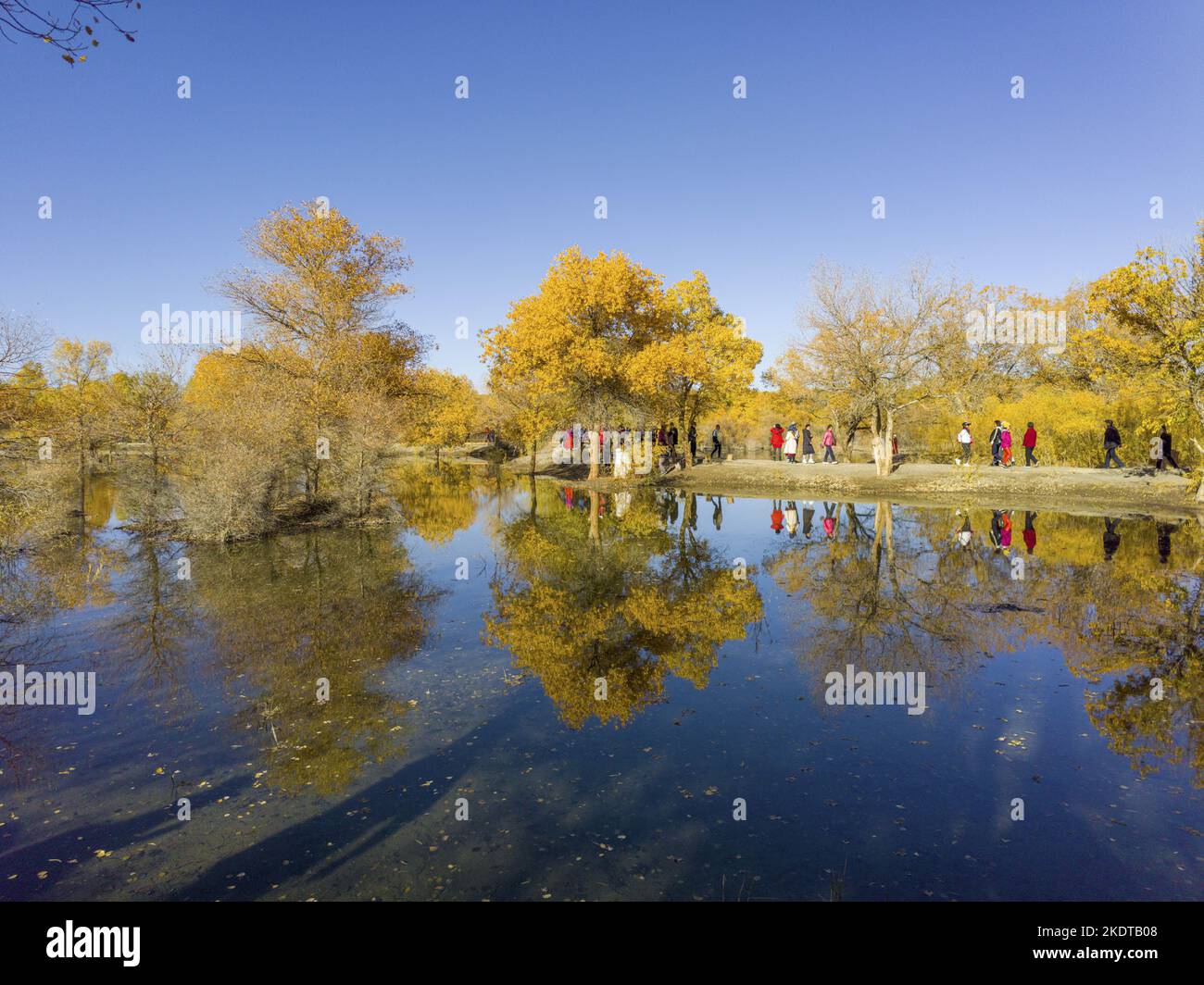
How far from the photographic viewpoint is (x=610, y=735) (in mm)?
7535

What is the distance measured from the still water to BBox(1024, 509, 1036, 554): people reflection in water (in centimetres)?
188

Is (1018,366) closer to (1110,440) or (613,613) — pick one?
(1110,440)

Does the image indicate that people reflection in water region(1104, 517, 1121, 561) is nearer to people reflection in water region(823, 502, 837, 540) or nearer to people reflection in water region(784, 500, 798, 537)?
people reflection in water region(823, 502, 837, 540)

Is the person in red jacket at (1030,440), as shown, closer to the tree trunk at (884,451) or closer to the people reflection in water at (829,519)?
the tree trunk at (884,451)

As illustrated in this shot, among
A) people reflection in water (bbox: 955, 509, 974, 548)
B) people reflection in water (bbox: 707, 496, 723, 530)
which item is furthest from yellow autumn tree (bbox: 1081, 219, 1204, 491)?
people reflection in water (bbox: 707, 496, 723, 530)

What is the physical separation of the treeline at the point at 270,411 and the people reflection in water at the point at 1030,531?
68.9 feet

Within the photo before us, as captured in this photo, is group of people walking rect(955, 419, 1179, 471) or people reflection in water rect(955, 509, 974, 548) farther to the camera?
group of people walking rect(955, 419, 1179, 471)

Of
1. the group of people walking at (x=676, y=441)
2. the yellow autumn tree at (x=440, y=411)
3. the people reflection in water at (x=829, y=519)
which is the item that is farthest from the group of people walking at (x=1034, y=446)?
the yellow autumn tree at (x=440, y=411)

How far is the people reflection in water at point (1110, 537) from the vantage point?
16.7 metres

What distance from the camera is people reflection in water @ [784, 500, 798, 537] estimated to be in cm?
2104

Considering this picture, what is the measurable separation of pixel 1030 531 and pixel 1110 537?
2008 millimetres

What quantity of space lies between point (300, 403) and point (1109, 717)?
1076 inches

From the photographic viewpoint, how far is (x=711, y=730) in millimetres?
7645
